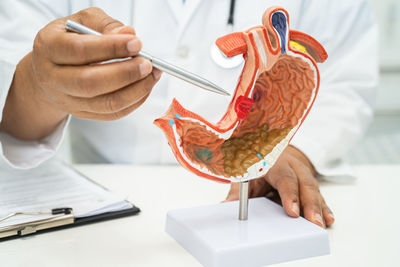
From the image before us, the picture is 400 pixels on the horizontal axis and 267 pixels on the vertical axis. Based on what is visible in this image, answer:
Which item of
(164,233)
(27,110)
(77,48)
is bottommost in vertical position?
(164,233)

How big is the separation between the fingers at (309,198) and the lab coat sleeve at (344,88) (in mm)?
180

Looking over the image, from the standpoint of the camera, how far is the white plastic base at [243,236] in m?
0.49

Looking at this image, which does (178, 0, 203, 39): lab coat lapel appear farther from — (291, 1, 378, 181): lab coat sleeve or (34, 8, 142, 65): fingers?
(34, 8, 142, 65): fingers

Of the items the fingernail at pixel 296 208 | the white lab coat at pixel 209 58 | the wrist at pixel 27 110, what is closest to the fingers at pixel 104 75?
the wrist at pixel 27 110

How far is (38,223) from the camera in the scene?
1.80ft

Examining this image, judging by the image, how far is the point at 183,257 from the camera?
51cm

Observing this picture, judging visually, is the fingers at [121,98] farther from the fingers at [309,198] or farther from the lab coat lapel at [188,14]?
the lab coat lapel at [188,14]

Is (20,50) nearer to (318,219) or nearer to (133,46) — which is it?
(133,46)

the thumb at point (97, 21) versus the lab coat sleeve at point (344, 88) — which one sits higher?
the thumb at point (97, 21)

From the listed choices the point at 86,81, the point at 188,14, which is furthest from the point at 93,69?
the point at 188,14

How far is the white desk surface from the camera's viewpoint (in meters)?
0.51

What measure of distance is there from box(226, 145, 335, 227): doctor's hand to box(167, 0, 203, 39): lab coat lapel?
34 cm

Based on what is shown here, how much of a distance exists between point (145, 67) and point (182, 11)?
0.47 m

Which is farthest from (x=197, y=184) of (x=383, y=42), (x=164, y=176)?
(x=383, y=42)
